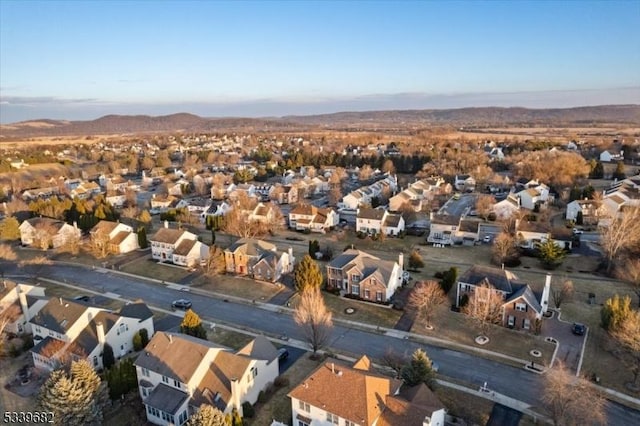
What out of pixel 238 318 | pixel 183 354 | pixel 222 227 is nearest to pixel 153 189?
pixel 222 227

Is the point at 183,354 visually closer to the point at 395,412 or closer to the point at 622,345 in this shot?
the point at 395,412

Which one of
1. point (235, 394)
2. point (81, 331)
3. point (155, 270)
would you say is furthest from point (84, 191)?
point (235, 394)

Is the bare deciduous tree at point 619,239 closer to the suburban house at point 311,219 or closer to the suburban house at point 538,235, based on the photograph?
the suburban house at point 538,235

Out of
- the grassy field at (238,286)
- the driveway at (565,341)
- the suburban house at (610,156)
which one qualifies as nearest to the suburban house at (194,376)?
the grassy field at (238,286)

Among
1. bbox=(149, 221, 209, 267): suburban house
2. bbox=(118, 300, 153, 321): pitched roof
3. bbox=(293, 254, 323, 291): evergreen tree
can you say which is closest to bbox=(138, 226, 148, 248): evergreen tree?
bbox=(149, 221, 209, 267): suburban house

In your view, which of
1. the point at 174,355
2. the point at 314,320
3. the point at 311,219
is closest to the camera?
the point at 174,355

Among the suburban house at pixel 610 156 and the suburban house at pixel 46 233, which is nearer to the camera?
the suburban house at pixel 46 233

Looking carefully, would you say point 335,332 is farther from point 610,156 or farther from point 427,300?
point 610,156
